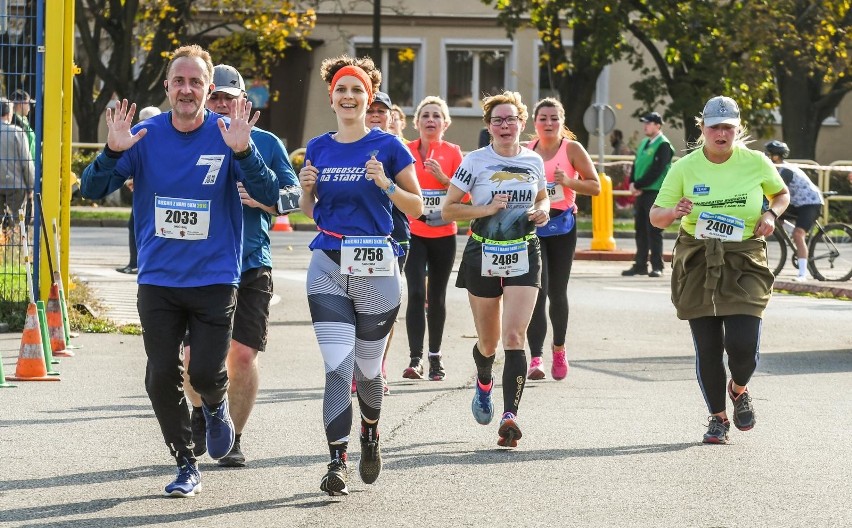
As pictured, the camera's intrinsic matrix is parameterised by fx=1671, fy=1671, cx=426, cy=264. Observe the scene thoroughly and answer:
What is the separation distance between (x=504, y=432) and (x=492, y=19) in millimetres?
36915

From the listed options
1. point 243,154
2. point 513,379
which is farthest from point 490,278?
point 243,154

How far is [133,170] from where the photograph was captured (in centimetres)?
701

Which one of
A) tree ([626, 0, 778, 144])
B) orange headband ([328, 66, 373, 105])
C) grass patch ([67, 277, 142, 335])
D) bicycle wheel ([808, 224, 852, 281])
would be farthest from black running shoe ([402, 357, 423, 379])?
tree ([626, 0, 778, 144])

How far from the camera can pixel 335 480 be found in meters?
6.92

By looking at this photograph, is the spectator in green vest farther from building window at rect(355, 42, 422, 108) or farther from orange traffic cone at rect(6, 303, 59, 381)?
building window at rect(355, 42, 422, 108)

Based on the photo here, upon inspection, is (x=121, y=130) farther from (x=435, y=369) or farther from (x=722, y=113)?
(x=435, y=369)

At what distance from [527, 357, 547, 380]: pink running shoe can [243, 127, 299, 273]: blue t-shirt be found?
12.5ft

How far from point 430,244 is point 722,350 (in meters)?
2.92

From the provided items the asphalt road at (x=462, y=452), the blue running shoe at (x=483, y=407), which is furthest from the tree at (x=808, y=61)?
the blue running shoe at (x=483, y=407)

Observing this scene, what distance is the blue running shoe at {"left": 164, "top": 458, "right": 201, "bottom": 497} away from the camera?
272 inches

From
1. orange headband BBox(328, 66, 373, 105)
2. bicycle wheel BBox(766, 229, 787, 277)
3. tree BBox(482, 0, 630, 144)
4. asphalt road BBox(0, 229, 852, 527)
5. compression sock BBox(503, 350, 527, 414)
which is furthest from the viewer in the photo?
tree BBox(482, 0, 630, 144)

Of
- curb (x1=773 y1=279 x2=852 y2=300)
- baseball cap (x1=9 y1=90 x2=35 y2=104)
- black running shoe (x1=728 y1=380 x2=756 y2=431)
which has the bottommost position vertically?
black running shoe (x1=728 y1=380 x2=756 y2=431)

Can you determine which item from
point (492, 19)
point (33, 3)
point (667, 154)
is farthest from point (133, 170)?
point (492, 19)

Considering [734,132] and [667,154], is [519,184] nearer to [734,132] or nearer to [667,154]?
[734,132]
